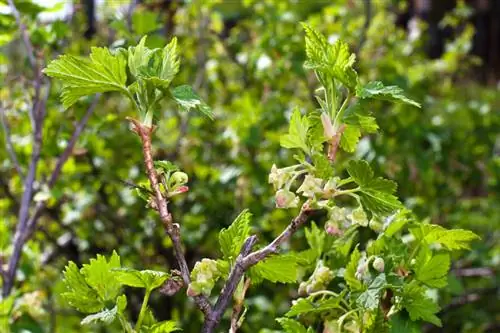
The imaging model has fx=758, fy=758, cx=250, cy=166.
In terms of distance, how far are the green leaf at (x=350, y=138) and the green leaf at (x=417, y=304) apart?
7.9 inches

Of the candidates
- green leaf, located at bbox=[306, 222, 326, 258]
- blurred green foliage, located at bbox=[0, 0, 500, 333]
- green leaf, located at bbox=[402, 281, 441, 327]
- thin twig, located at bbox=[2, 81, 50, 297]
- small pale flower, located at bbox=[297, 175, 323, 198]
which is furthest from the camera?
blurred green foliage, located at bbox=[0, 0, 500, 333]

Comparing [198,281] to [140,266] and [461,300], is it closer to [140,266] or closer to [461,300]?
[140,266]

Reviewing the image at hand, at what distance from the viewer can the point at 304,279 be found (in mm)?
1282

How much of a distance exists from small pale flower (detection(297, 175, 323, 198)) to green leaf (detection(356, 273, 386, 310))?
0.17 metres

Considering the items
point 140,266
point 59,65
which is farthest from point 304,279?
point 140,266

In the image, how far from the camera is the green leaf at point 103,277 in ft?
3.16

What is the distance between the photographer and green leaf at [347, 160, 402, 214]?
92cm

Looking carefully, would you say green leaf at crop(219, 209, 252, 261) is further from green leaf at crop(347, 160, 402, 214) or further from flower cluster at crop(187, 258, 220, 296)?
green leaf at crop(347, 160, 402, 214)

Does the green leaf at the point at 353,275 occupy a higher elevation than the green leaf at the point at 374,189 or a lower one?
lower

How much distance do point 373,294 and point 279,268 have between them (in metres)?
0.13

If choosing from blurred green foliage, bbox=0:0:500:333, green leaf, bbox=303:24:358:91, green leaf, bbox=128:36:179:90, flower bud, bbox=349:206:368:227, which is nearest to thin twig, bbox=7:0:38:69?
blurred green foliage, bbox=0:0:500:333

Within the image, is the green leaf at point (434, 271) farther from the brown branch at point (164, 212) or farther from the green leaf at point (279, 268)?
the brown branch at point (164, 212)

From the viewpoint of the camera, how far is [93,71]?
921 mm

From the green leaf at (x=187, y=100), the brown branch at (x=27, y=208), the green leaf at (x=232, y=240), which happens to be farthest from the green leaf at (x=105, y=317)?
the brown branch at (x=27, y=208)
